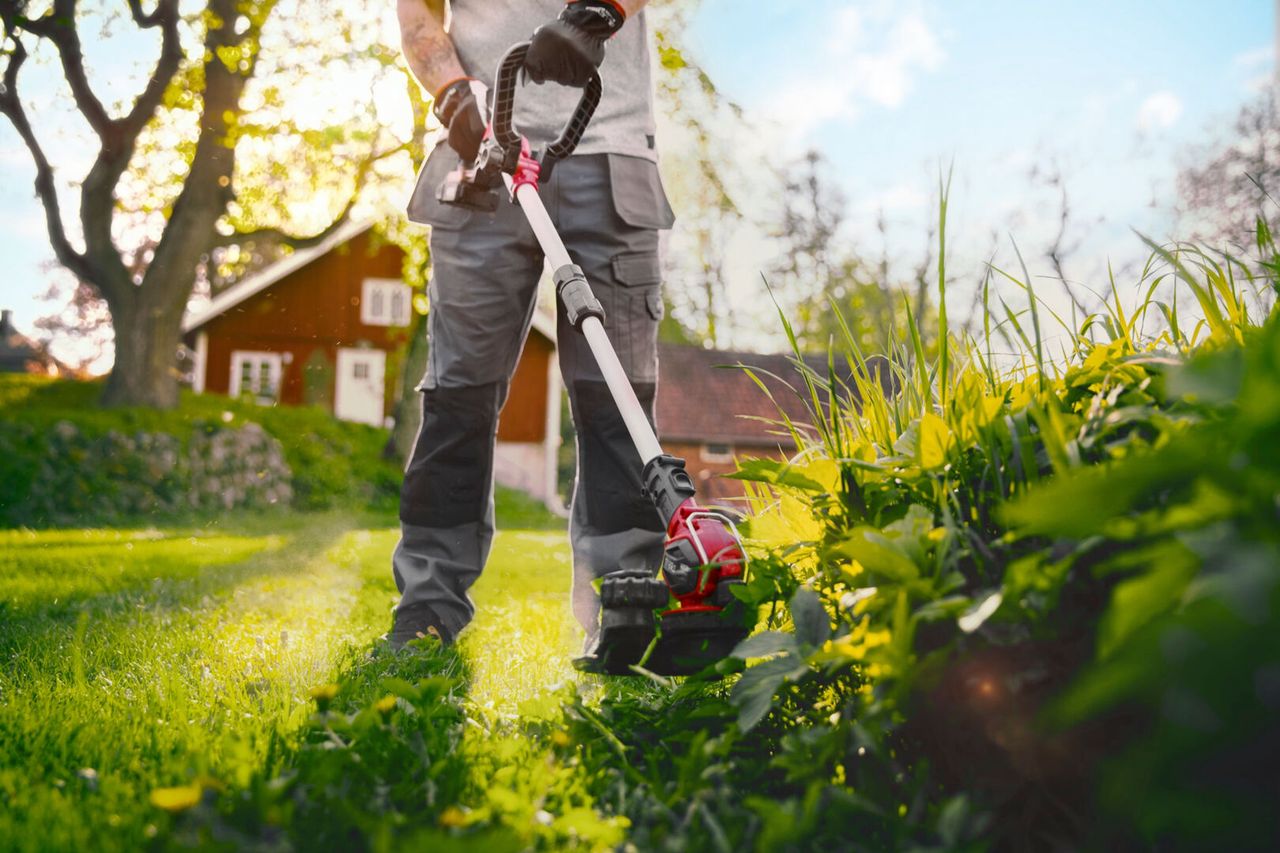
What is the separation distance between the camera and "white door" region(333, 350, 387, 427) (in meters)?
22.6

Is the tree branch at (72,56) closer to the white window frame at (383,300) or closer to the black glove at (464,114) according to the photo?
the white window frame at (383,300)

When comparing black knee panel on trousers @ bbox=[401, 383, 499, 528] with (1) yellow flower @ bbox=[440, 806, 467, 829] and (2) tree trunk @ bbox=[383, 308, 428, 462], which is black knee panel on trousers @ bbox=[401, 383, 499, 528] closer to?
(1) yellow flower @ bbox=[440, 806, 467, 829]

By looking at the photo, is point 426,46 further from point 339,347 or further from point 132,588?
point 339,347

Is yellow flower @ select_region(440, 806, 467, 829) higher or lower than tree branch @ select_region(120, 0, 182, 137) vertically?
lower

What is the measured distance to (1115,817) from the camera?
70 cm

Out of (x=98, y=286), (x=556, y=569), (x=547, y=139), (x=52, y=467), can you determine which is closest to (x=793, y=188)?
(x=98, y=286)

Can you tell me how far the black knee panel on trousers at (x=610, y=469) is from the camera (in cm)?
268

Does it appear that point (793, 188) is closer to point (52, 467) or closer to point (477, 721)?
point (52, 467)

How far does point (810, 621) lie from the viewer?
1259mm

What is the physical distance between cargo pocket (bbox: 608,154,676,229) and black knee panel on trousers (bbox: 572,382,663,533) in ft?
1.47

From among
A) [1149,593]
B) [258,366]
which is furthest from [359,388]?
[1149,593]

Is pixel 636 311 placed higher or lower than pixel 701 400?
lower

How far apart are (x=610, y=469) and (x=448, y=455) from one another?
44 cm

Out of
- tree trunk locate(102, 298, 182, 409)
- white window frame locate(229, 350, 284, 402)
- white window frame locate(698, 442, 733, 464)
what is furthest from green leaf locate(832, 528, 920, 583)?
white window frame locate(698, 442, 733, 464)
